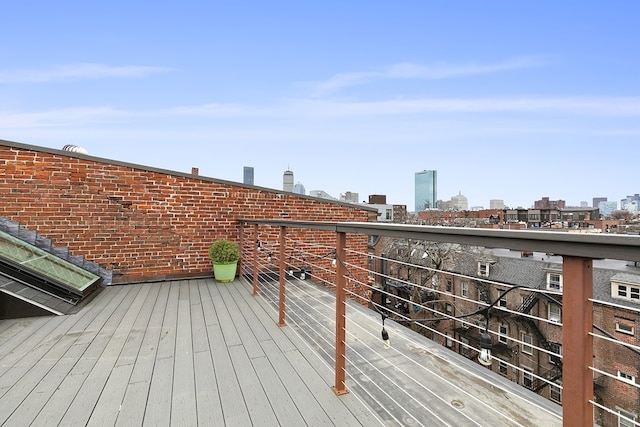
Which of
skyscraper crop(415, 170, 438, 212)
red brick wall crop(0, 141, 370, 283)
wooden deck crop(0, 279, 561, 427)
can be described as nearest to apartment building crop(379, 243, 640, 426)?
red brick wall crop(0, 141, 370, 283)

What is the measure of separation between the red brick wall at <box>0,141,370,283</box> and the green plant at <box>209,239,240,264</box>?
20.5 inches

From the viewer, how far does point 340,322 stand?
77.1 inches

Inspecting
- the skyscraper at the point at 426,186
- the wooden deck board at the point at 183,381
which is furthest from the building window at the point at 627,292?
the skyscraper at the point at 426,186

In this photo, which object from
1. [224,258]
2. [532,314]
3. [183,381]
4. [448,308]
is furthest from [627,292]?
[183,381]

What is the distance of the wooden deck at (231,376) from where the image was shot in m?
1.67

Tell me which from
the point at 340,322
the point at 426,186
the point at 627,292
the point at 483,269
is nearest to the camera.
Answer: the point at 340,322

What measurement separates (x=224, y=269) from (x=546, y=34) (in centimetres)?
1248

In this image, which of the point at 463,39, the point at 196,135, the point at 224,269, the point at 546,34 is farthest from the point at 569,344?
the point at 546,34

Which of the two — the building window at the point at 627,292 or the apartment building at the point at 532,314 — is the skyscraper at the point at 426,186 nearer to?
the apartment building at the point at 532,314

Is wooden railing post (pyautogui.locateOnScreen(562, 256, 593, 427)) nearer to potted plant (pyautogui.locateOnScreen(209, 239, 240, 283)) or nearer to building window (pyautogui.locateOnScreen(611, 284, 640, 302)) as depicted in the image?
potted plant (pyautogui.locateOnScreen(209, 239, 240, 283))

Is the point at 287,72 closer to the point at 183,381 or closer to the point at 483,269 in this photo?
the point at 183,381

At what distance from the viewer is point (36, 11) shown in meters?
6.09

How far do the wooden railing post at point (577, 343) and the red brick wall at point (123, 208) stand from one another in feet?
16.7

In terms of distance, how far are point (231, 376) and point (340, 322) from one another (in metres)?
0.85
